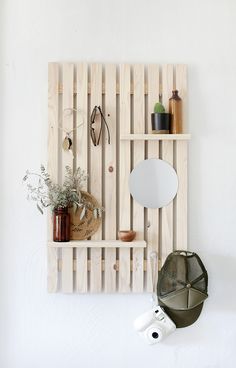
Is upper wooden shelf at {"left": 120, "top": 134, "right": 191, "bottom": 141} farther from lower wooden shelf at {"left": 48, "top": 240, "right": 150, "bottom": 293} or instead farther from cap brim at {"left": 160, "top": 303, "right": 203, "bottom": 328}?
cap brim at {"left": 160, "top": 303, "right": 203, "bottom": 328}

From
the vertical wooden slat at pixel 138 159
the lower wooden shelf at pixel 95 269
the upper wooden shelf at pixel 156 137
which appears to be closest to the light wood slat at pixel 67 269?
the lower wooden shelf at pixel 95 269

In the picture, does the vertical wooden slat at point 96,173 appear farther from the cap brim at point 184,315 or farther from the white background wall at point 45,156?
the cap brim at point 184,315

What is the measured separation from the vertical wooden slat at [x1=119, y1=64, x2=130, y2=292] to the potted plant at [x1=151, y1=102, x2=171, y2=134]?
0.12 metres

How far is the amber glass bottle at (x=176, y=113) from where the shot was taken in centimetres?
187

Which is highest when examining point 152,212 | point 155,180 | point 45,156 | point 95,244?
point 45,156

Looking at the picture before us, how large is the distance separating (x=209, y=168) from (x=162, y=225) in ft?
1.09

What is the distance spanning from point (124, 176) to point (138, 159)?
A: 0.10 meters

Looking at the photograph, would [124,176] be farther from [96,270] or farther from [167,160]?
[96,270]

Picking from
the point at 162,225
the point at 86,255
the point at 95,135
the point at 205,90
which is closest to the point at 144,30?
the point at 205,90

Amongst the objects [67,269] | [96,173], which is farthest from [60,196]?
[67,269]

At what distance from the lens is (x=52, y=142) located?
6.23ft

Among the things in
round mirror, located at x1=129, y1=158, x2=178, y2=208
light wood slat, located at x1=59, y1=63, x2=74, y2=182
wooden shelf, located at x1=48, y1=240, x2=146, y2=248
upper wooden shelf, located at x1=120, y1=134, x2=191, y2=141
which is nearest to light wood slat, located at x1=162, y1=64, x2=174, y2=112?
upper wooden shelf, located at x1=120, y1=134, x2=191, y2=141

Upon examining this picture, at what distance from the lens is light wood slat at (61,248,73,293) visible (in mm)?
1878

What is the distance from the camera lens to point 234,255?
195 centimetres
